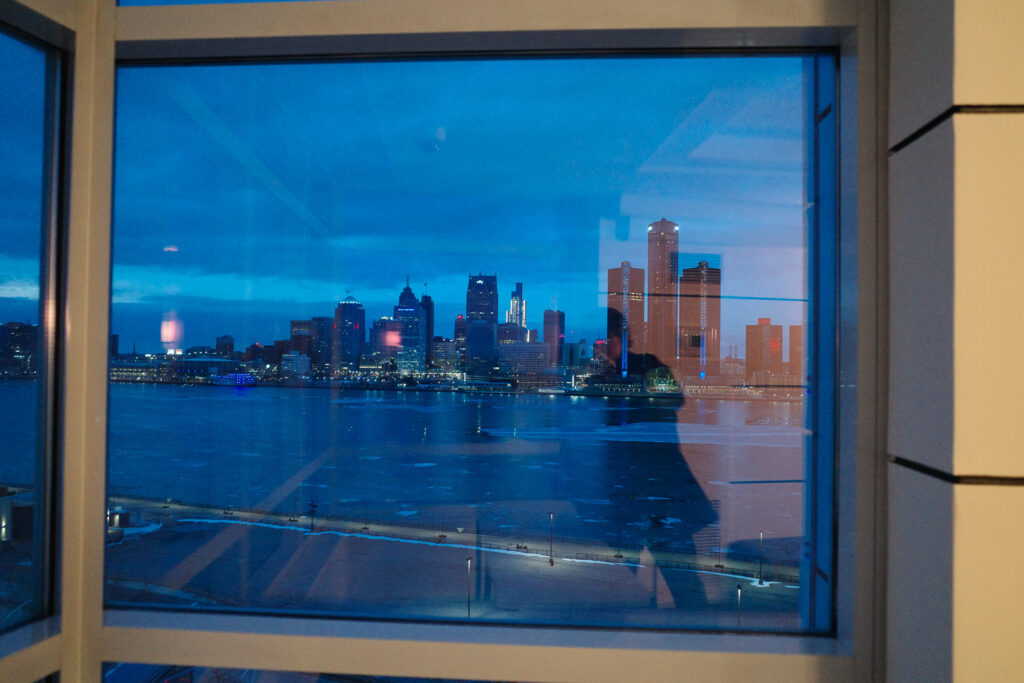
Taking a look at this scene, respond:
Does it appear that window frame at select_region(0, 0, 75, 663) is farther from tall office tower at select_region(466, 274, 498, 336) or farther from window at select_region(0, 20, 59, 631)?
tall office tower at select_region(466, 274, 498, 336)

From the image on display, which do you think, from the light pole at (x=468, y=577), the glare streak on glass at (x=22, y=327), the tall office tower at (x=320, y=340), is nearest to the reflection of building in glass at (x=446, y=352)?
the tall office tower at (x=320, y=340)

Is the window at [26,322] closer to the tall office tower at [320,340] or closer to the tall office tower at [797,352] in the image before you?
the tall office tower at [320,340]

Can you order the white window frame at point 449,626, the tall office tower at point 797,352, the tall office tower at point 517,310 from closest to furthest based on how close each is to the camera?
the white window frame at point 449,626 → the tall office tower at point 797,352 → the tall office tower at point 517,310

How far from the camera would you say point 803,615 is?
71.8 inches

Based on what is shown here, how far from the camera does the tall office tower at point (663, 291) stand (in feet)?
6.33

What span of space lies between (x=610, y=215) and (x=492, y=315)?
19.3 inches

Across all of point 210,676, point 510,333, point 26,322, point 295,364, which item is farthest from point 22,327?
point 510,333

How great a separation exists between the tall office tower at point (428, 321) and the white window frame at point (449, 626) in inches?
30.6

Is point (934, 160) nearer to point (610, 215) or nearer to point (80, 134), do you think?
point (610, 215)

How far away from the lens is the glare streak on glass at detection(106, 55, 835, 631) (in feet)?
6.24

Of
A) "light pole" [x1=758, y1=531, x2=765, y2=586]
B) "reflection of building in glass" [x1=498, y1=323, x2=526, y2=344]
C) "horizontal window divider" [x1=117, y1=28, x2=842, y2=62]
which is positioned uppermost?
"horizontal window divider" [x1=117, y1=28, x2=842, y2=62]

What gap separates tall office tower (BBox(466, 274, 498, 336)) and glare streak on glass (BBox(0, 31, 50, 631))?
128 centimetres
